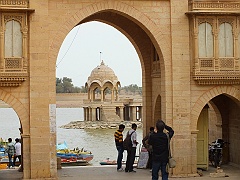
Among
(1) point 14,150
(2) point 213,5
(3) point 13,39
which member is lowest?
(1) point 14,150

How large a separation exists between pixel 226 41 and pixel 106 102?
1856 inches

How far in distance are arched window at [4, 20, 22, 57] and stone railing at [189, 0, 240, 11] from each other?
4823 mm

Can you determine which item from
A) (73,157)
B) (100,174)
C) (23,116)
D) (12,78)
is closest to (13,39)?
(12,78)

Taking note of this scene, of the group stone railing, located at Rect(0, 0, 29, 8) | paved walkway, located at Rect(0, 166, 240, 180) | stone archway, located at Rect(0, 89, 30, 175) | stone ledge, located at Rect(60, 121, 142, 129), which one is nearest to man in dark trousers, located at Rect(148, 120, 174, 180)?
paved walkway, located at Rect(0, 166, 240, 180)

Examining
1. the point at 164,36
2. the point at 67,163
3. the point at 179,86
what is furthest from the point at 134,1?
the point at 67,163

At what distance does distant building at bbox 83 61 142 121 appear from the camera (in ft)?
189

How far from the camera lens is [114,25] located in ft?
62.8

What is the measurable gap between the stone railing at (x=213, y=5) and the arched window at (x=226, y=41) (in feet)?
1.63

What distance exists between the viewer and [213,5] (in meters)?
16.1

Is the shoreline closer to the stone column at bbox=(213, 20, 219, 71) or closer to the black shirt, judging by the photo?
the stone column at bbox=(213, 20, 219, 71)

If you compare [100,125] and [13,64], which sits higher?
[13,64]

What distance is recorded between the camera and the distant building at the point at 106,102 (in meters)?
57.6

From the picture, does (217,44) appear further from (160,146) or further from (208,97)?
(160,146)

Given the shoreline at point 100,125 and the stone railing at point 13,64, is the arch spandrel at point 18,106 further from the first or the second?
the shoreline at point 100,125
